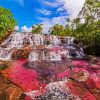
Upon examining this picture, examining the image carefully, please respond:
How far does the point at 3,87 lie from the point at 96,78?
9.61 metres

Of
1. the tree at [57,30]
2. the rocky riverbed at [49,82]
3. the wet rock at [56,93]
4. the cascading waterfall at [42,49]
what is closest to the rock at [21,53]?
the cascading waterfall at [42,49]

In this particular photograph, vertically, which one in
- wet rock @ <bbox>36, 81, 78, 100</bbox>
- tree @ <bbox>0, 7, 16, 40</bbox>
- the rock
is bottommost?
wet rock @ <bbox>36, 81, 78, 100</bbox>

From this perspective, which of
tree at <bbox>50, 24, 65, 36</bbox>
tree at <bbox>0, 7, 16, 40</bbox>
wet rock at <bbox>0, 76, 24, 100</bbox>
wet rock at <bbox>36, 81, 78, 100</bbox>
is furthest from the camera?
tree at <bbox>50, 24, 65, 36</bbox>

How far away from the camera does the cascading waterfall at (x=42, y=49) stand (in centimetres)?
3690

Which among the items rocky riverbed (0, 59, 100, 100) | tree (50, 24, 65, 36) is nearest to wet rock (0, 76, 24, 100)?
rocky riverbed (0, 59, 100, 100)

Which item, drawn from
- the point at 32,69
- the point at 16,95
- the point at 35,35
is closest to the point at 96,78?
the point at 32,69

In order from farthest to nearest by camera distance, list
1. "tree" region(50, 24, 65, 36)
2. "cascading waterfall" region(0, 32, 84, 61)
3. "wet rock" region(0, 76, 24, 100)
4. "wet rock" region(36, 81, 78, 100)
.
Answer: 1. "tree" region(50, 24, 65, 36)
2. "cascading waterfall" region(0, 32, 84, 61)
3. "wet rock" region(36, 81, 78, 100)
4. "wet rock" region(0, 76, 24, 100)

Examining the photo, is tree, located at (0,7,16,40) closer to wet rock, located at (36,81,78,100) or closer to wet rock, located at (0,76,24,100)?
wet rock, located at (0,76,24,100)

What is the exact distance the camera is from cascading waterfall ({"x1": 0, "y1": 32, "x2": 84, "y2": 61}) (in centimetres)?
3690

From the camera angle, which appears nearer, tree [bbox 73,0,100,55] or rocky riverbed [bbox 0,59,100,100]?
rocky riverbed [bbox 0,59,100,100]

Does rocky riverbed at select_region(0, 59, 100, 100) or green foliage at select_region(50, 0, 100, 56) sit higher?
green foliage at select_region(50, 0, 100, 56)

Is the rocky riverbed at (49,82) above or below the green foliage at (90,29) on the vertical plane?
below

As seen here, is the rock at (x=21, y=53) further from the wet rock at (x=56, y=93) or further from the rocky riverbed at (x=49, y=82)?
the wet rock at (x=56, y=93)

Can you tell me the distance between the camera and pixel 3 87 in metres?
20.6
